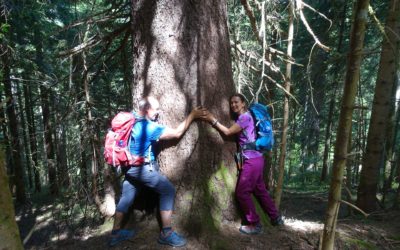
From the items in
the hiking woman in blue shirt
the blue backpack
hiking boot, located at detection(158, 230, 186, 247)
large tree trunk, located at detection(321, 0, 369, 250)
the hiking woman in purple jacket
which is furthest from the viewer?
the blue backpack

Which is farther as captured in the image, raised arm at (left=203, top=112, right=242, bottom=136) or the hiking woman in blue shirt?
raised arm at (left=203, top=112, right=242, bottom=136)

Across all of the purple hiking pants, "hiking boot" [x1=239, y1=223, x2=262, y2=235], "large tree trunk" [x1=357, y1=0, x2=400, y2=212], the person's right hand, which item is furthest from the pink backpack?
"large tree trunk" [x1=357, y1=0, x2=400, y2=212]

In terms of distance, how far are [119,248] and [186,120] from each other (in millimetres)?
1692

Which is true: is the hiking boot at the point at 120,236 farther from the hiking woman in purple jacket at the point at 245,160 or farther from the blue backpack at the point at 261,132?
the blue backpack at the point at 261,132

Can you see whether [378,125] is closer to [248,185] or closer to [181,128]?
[248,185]

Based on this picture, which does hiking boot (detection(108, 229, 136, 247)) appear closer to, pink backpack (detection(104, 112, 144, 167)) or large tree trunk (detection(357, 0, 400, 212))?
pink backpack (detection(104, 112, 144, 167))

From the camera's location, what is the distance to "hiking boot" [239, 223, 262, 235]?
157 inches

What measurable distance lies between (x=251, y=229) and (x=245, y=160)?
2.85ft

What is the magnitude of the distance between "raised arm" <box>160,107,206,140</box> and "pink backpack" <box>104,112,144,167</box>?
16.5 inches

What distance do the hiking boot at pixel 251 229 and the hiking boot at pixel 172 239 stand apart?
0.77 meters

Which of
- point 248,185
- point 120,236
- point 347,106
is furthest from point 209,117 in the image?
point 120,236

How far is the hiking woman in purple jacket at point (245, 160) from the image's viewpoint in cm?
402

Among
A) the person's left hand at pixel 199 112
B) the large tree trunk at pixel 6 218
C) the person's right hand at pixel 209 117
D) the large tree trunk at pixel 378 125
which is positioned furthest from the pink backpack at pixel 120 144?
the large tree trunk at pixel 378 125

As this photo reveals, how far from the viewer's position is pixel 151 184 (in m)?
3.78
